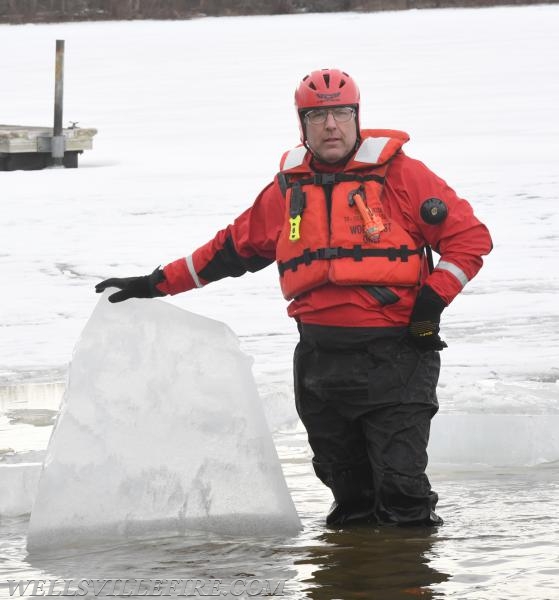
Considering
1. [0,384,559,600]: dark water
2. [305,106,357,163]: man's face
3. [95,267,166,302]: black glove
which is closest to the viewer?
[0,384,559,600]: dark water

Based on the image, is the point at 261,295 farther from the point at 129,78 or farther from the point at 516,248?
the point at 129,78

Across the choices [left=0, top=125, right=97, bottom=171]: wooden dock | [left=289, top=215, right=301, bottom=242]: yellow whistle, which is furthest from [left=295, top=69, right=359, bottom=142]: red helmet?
[left=0, top=125, right=97, bottom=171]: wooden dock

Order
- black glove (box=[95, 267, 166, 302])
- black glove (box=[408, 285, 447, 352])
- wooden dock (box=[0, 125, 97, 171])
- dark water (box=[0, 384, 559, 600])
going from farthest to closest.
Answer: wooden dock (box=[0, 125, 97, 171])
black glove (box=[95, 267, 166, 302])
black glove (box=[408, 285, 447, 352])
dark water (box=[0, 384, 559, 600])

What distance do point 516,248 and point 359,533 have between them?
611 centimetres

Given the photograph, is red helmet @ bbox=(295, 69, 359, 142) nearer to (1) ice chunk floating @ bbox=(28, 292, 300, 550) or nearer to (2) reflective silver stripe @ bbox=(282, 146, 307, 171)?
(2) reflective silver stripe @ bbox=(282, 146, 307, 171)

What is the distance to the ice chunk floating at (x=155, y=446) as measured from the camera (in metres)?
3.88

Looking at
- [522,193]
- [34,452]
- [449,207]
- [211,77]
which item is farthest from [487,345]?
[211,77]

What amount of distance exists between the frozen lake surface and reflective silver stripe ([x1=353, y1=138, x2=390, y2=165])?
1.10m

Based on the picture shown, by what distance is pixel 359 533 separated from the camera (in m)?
3.92

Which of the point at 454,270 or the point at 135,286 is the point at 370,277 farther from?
the point at 135,286

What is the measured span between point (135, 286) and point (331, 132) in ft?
2.63

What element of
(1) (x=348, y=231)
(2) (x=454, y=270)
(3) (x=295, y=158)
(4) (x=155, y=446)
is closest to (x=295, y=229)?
(1) (x=348, y=231)

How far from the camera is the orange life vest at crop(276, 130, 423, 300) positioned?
145 inches

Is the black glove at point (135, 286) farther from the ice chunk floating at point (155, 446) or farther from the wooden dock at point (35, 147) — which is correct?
the wooden dock at point (35, 147)
